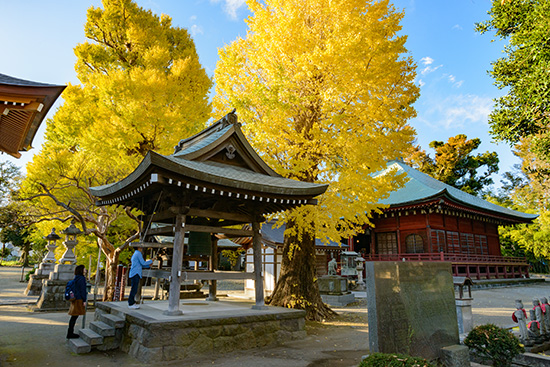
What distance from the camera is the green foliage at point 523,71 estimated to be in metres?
12.4

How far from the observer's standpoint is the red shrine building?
21750 mm

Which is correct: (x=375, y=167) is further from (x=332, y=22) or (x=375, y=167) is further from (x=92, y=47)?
(x=92, y=47)

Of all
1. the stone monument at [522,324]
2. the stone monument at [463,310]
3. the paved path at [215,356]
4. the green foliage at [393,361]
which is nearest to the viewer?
the green foliage at [393,361]

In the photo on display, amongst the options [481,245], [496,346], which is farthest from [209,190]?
[481,245]

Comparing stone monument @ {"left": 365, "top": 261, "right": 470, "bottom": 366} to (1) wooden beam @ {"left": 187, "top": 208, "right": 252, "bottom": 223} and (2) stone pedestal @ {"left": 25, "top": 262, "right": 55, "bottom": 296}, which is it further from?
(2) stone pedestal @ {"left": 25, "top": 262, "right": 55, "bottom": 296}

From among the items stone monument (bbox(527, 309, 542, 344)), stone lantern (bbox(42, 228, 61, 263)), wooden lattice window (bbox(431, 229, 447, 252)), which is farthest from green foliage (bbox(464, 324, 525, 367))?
stone lantern (bbox(42, 228, 61, 263))

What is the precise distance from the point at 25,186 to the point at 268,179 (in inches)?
444

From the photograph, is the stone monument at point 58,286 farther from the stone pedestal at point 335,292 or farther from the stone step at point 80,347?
the stone pedestal at point 335,292

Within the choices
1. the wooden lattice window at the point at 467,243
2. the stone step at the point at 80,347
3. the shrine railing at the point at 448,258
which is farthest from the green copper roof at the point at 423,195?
the stone step at the point at 80,347

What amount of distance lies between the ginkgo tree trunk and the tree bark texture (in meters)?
0.03

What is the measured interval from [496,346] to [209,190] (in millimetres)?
6690

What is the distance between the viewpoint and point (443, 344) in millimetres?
5957

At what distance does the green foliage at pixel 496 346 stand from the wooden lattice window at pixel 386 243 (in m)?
18.6

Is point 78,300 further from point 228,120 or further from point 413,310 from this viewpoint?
point 413,310
